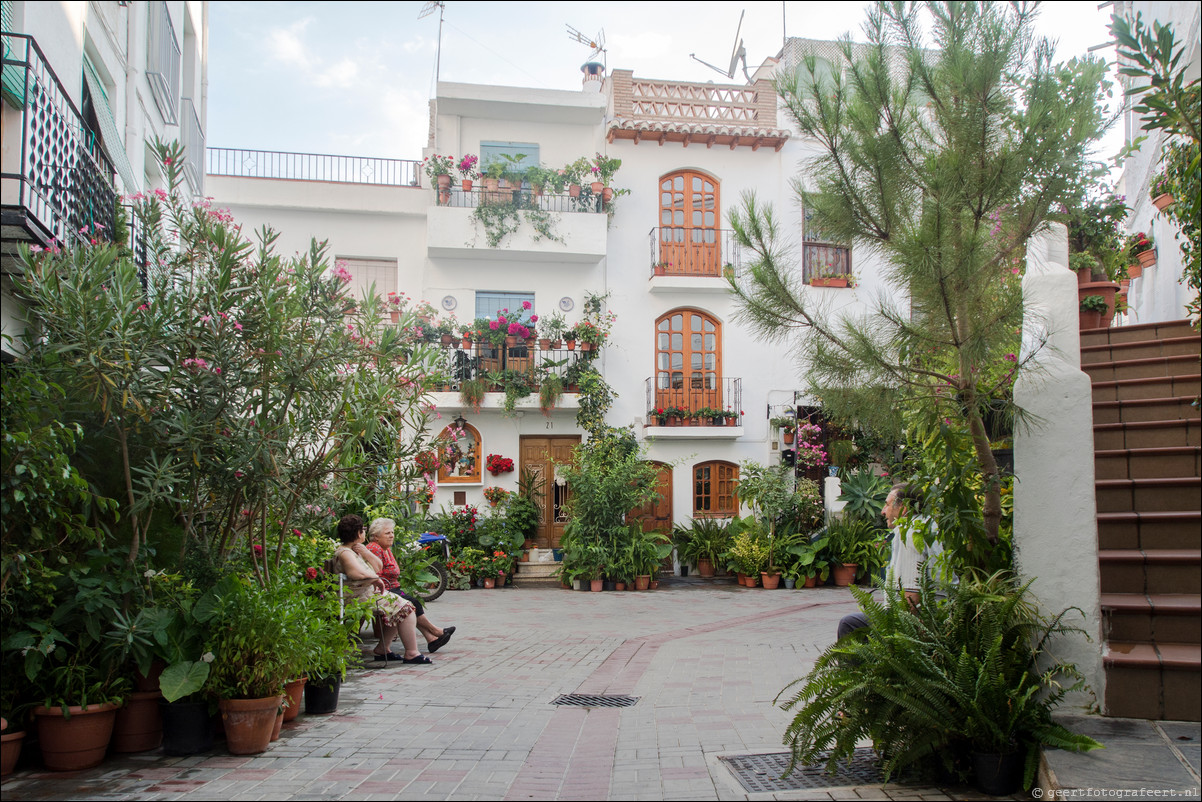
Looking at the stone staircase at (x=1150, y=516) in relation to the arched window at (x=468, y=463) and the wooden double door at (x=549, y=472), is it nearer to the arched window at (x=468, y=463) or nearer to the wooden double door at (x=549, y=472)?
the wooden double door at (x=549, y=472)

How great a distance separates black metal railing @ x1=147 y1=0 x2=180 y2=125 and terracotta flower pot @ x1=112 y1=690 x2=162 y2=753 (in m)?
8.93

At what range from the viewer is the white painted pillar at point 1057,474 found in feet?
15.2

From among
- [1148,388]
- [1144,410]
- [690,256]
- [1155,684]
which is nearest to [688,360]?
[690,256]

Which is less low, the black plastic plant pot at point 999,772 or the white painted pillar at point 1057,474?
the white painted pillar at point 1057,474

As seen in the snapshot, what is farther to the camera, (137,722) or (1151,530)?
(1151,530)

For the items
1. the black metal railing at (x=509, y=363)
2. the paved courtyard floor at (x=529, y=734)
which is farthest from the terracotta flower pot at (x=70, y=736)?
the black metal railing at (x=509, y=363)

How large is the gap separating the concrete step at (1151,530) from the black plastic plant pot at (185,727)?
549 centimetres

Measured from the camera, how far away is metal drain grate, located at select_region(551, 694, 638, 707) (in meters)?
6.53

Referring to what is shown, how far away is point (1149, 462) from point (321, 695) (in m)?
5.97

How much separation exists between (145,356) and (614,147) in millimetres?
15153

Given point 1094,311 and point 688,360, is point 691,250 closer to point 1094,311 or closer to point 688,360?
point 688,360

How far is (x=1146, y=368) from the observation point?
7324 mm

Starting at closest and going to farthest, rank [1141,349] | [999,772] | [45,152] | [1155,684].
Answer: [999,772]
[1155,684]
[45,152]
[1141,349]

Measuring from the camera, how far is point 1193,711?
14.2 ft
